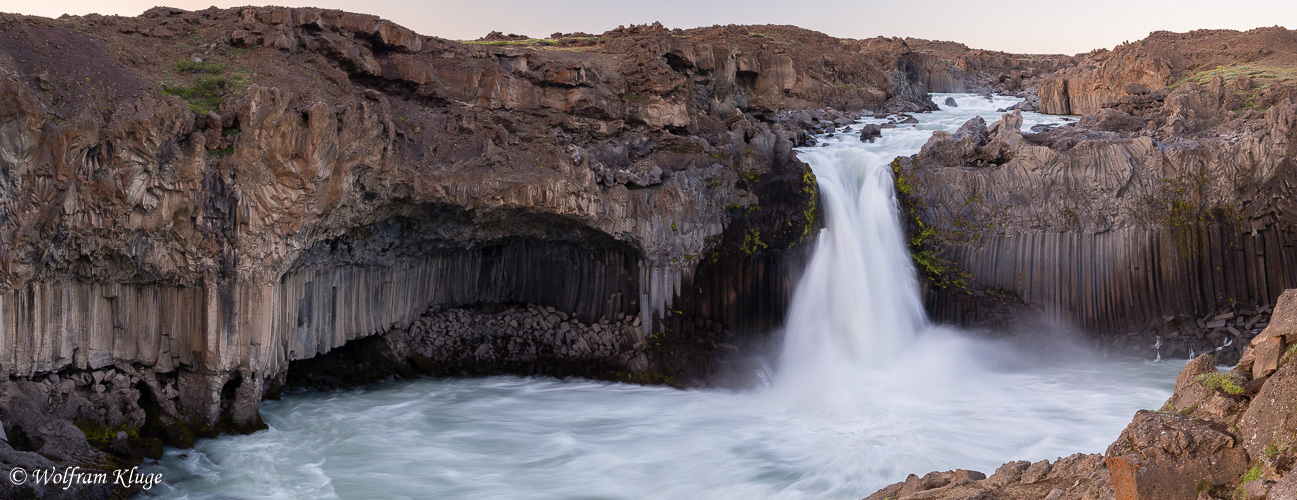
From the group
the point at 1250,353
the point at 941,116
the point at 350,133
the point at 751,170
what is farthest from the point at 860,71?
the point at 1250,353

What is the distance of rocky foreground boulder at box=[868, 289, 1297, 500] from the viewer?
643cm

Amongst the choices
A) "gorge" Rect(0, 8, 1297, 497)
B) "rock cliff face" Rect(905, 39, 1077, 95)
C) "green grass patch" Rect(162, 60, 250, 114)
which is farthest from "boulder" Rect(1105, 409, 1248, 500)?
"rock cliff face" Rect(905, 39, 1077, 95)

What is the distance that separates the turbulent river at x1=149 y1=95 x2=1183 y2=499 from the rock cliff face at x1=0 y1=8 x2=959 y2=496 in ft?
3.26

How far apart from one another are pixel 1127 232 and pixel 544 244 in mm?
12219

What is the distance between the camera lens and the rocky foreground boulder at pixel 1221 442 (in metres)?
6.43

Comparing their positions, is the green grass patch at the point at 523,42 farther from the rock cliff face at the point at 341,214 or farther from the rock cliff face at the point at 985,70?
the rock cliff face at the point at 985,70

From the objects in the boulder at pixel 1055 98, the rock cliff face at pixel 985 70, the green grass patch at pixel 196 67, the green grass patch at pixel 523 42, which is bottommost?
the green grass patch at pixel 196 67

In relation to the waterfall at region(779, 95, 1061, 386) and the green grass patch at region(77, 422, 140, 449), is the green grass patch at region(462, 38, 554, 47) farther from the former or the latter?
the green grass patch at region(77, 422, 140, 449)

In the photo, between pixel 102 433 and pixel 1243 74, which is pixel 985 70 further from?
pixel 102 433

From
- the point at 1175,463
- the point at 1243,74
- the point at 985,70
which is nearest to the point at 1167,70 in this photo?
the point at 1243,74

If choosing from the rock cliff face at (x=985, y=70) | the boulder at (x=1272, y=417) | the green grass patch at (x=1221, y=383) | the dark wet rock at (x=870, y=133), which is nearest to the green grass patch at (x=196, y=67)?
the dark wet rock at (x=870, y=133)

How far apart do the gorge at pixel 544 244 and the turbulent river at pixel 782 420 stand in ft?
0.37

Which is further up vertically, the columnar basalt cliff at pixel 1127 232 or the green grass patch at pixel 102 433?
the columnar basalt cliff at pixel 1127 232

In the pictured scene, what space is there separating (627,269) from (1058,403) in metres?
8.52
